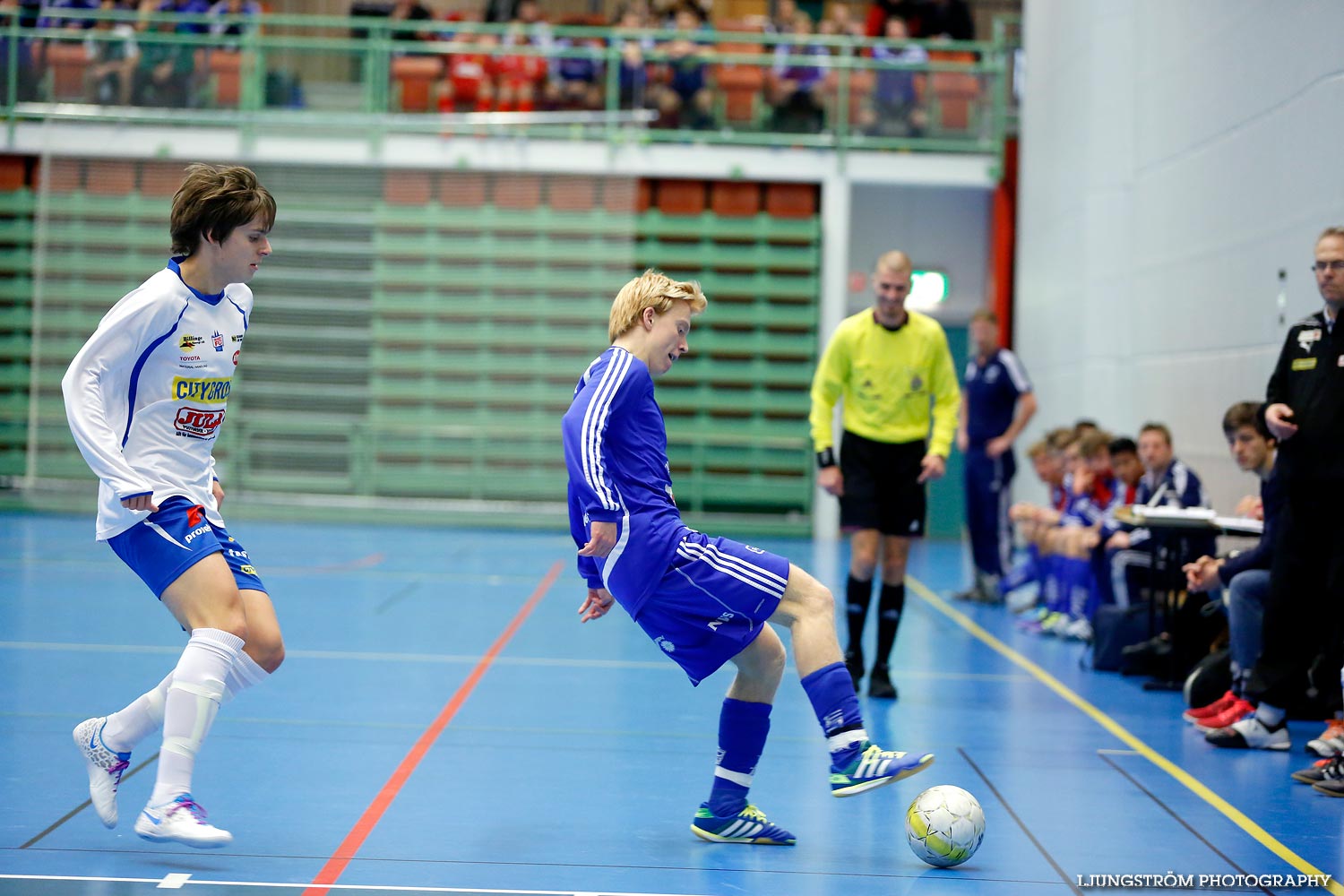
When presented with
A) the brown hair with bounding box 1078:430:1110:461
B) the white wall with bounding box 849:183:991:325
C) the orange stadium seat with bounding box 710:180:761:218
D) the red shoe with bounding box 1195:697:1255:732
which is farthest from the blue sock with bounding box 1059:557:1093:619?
the white wall with bounding box 849:183:991:325

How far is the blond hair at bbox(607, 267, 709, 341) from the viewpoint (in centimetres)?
392

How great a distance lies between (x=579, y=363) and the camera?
53.7 ft

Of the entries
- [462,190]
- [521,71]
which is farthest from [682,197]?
[462,190]

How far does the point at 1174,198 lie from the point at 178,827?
8857 millimetres

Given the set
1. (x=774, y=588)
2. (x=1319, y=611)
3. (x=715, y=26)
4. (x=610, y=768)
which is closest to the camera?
(x=774, y=588)

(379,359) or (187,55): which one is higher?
(187,55)

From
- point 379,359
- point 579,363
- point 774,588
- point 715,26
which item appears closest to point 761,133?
point 715,26

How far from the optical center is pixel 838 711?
12.5 feet

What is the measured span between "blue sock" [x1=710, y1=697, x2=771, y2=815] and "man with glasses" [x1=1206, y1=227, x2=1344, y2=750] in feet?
8.15

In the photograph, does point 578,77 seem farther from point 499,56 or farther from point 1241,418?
point 1241,418

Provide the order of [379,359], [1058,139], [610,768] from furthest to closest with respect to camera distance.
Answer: [379,359], [1058,139], [610,768]

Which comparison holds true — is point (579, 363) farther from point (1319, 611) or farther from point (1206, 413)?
point (1319, 611)

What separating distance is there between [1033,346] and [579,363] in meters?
5.29

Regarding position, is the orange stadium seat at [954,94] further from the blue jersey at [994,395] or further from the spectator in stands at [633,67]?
the blue jersey at [994,395]
